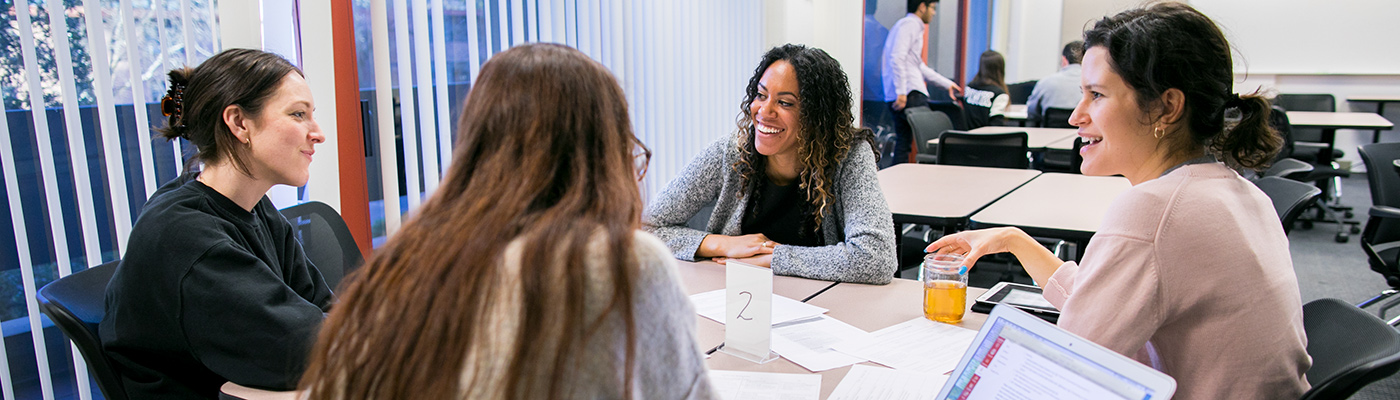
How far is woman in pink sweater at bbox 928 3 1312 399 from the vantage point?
1097mm

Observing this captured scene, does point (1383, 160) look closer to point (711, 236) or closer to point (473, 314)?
point (711, 236)

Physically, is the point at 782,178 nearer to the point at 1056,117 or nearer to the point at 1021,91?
the point at 1056,117

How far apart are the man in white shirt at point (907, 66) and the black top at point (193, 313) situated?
17.7 feet

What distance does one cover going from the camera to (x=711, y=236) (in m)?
2.11

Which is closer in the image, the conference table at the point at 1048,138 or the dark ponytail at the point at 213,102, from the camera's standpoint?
the dark ponytail at the point at 213,102

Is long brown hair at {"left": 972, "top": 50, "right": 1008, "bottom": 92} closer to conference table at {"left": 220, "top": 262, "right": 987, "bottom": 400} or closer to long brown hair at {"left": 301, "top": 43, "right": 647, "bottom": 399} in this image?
conference table at {"left": 220, "top": 262, "right": 987, "bottom": 400}

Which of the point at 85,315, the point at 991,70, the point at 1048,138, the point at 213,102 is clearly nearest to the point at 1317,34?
the point at 991,70

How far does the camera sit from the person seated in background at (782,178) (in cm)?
208

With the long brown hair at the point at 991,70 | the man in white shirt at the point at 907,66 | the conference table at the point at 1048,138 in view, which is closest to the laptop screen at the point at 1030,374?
the conference table at the point at 1048,138

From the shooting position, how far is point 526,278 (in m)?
0.70

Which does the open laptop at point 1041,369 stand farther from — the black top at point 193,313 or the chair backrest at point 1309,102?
the chair backrest at point 1309,102

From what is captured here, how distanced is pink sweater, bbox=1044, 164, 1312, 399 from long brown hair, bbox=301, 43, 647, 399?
72 cm

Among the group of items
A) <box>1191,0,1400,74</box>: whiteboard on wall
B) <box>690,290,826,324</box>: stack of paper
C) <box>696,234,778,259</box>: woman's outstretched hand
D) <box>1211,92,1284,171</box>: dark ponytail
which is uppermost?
<box>1191,0,1400,74</box>: whiteboard on wall

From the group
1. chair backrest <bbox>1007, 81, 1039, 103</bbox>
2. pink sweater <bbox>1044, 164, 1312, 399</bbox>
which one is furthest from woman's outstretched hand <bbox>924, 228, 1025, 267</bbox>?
chair backrest <bbox>1007, 81, 1039, 103</bbox>
